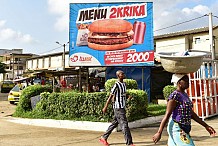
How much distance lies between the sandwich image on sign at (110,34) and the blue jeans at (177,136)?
1395cm

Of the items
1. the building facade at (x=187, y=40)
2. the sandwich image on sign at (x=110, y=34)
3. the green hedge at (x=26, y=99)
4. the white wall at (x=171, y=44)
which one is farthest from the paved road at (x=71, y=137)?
the white wall at (x=171, y=44)

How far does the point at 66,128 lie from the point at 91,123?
3.34ft

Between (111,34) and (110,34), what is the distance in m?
0.06

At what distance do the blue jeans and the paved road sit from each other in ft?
11.6

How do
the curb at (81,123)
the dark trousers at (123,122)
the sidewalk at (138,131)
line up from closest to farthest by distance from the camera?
the dark trousers at (123,122) < the sidewalk at (138,131) < the curb at (81,123)

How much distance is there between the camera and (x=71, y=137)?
9.14 metres

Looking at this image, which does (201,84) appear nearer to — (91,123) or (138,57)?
(91,123)

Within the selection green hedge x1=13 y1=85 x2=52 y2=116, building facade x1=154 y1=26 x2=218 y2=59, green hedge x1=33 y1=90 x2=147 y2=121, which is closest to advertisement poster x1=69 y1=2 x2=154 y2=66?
green hedge x1=13 y1=85 x2=52 y2=116

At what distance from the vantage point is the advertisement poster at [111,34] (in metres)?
18.0

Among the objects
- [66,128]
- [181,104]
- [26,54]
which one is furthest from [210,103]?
[26,54]

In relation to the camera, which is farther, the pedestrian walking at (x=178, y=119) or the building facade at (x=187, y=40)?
the building facade at (x=187, y=40)

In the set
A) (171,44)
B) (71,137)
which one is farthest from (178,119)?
(171,44)

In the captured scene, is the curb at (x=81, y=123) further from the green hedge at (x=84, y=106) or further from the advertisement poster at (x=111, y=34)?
the advertisement poster at (x=111, y=34)

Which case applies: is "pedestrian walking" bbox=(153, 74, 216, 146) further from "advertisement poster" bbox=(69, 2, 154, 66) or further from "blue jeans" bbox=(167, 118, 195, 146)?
"advertisement poster" bbox=(69, 2, 154, 66)
